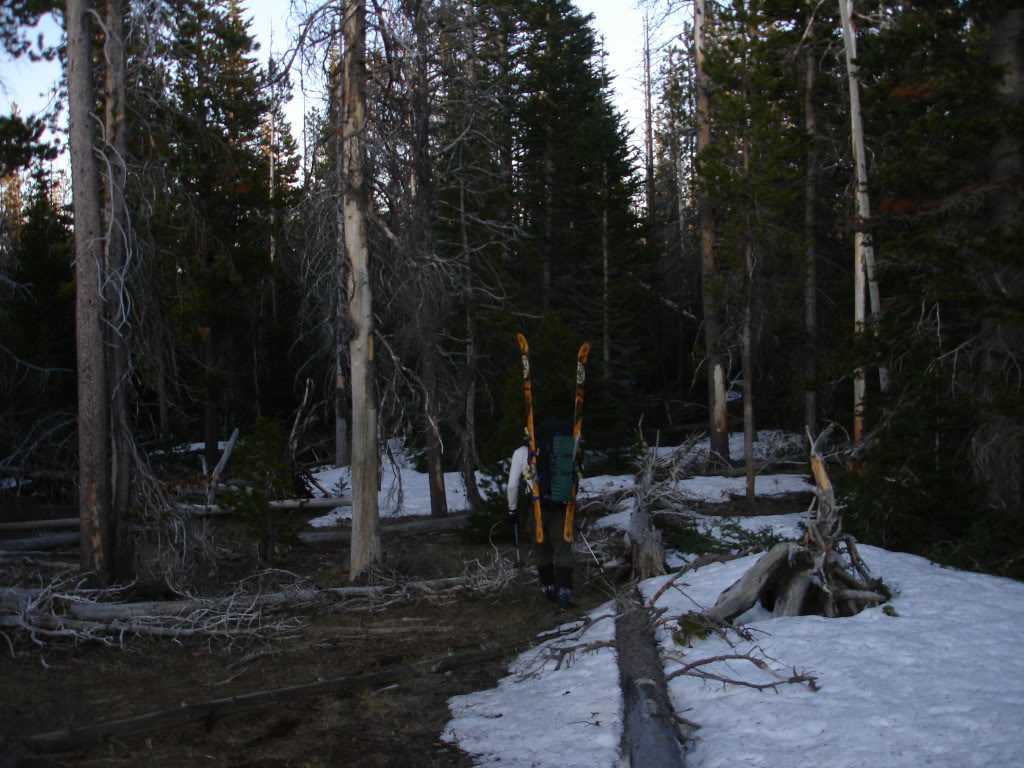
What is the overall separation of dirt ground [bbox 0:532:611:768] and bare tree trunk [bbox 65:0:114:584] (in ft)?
7.18

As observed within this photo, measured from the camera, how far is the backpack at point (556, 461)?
9.38 meters

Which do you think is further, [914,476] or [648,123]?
[648,123]

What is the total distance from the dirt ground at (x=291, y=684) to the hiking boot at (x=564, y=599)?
0.61 feet

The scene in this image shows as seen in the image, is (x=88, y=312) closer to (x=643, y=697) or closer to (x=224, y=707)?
(x=224, y=707)

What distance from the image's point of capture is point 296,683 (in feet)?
22.4

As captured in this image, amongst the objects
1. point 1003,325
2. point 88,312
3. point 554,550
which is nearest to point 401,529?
point 554,550

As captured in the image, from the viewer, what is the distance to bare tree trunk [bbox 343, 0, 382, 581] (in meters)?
11.1

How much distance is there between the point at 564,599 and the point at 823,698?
438cm

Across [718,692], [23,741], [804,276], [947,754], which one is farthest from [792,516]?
[23,741]

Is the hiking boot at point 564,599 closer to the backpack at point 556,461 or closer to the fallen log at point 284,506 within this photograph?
the backpack at point 556,461

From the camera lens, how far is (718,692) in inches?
229

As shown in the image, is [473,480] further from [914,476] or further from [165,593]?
[914,476]

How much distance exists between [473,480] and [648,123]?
1355 inches

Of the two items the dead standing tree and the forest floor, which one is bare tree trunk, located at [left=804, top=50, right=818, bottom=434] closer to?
the forest floor
